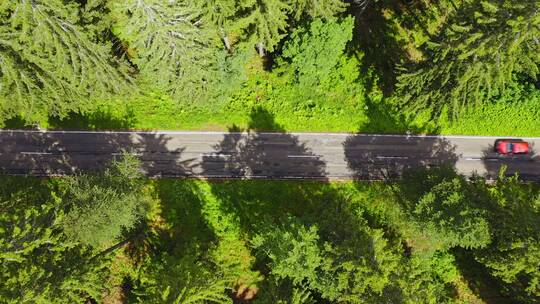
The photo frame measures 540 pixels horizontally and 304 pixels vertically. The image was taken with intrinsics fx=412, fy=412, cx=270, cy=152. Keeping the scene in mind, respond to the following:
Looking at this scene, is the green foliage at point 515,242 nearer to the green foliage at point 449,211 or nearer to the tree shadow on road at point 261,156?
the green foliage at point 449,211

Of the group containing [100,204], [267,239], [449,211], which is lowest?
[267,239]

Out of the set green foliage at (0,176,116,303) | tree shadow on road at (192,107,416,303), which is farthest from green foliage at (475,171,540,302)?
green foliage at (0,176,116,303)

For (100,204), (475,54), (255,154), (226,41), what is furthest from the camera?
(255,154)

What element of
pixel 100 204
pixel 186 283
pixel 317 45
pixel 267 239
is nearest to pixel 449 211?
pixel 267 239

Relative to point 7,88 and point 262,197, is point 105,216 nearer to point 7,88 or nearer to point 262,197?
point 7,88

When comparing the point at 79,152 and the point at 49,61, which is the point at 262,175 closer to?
the point at 79,152

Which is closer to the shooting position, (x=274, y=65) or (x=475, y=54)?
(x=475, y=54)

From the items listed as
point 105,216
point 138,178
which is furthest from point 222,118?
point 105,216

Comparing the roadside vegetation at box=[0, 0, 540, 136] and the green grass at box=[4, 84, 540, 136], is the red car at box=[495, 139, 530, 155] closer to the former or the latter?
the green grass at box=[4, 84, 540, 136]
